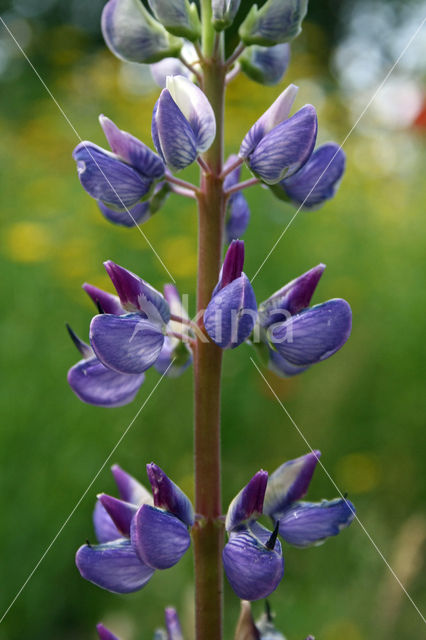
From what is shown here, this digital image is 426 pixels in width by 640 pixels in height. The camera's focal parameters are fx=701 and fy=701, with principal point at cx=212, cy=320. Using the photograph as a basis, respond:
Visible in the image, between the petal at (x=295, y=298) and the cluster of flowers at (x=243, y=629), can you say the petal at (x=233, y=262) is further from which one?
the cluster of flowers at (x=243, y=629)

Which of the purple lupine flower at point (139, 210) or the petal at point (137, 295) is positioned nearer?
the petal at point (137, 295)

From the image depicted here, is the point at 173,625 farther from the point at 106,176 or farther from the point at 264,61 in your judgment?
the point at 264,61

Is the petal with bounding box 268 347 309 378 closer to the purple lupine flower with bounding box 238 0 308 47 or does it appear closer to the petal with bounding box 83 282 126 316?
the petal with bounding box 83 282 126 316

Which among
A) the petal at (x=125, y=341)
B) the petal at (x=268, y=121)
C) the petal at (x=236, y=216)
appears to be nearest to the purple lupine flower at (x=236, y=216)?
the petal at (x=236, y=216)

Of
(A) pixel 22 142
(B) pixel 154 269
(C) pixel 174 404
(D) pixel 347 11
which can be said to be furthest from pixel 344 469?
(D) pixel 347 11

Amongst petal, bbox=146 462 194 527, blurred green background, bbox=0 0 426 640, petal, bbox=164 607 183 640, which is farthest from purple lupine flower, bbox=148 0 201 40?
blurred green background, bbox=0 0 426 640
